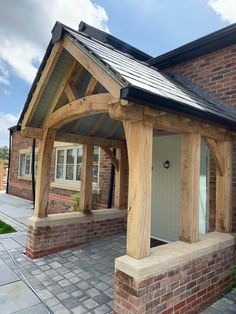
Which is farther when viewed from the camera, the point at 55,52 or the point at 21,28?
the point at 21,28

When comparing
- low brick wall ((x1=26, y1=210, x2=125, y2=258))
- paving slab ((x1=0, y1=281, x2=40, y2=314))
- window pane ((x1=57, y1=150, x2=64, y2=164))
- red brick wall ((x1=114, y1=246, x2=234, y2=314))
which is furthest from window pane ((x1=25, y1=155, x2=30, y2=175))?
red brick wall ((x1=114, y1=246, x2=234, y2=314))

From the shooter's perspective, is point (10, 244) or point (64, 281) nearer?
point (64, 281)

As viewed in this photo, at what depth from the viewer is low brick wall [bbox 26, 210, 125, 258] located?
5039 millimetres

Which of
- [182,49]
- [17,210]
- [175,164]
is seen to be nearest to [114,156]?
[175,164]

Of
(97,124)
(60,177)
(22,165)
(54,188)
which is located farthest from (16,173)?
(97,124)

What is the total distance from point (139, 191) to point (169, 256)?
995 mm

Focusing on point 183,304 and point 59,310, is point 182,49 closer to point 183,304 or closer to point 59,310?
point 183,304

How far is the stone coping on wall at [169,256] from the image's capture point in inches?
105

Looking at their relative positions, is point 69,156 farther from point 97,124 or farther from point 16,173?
point 16,173

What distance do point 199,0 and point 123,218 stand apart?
639 centimetres

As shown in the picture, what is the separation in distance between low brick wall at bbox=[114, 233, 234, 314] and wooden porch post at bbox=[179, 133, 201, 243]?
16.3 inches

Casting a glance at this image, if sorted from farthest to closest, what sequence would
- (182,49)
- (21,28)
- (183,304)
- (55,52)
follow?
(21,28)
(182,49)
(55,52)
(183,304)

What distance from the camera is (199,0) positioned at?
6359 millimetres

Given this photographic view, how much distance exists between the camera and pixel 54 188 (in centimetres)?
1081
